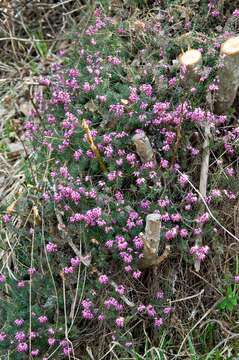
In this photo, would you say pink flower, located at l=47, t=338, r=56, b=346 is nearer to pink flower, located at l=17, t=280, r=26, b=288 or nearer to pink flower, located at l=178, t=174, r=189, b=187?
pink flower, located at l=17, t=280, r=26, b=288

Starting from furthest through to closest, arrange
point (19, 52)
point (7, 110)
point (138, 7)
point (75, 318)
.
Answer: point (19, 52) < point (7, 110) < point (138, 7) < point (75, 318)

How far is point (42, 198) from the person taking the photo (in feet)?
12.5

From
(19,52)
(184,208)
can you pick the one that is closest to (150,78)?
(184,208)

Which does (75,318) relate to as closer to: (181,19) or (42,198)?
(42,198)

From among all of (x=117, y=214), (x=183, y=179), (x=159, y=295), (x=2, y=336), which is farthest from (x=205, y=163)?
(x=2, y=336)

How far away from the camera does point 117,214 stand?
136 inches

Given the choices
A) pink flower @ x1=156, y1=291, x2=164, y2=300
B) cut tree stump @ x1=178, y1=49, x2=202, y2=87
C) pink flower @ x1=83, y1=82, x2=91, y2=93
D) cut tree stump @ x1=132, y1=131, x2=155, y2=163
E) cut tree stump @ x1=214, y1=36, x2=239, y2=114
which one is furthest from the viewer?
pink flower @ x1=83, y1=82, x2=91, y2=93

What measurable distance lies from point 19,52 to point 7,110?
2.41 feet

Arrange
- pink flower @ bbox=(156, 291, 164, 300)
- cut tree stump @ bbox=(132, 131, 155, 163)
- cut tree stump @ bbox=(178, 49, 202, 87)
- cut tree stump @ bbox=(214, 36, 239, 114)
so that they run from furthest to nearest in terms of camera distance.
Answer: cut tree stump @ bbox=(178, 49, 202, 87)
cut tree stump @ bbox=(214, 36, 239, 114)
pink flower @ bbox=(156, 291, 164, 300)
cut tree stump @ bbox=(132, 131, 155, 163)

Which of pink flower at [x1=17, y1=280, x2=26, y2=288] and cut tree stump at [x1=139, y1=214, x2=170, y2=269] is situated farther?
pink flower at [x1=17, y1=280, x2=26, y2=288]

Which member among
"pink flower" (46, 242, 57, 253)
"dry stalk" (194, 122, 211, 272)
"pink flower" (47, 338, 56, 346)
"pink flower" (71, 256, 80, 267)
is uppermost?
"dry stalk" (194, 122, 211, 272)

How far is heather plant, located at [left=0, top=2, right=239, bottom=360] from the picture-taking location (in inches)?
135

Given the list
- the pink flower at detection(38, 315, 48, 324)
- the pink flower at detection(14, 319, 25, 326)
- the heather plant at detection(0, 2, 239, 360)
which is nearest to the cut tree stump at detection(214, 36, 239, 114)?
the heather plant at detection(0, 2, 239, 360)

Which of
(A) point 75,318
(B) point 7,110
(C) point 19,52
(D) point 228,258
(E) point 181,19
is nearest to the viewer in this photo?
(A) point 75,318
